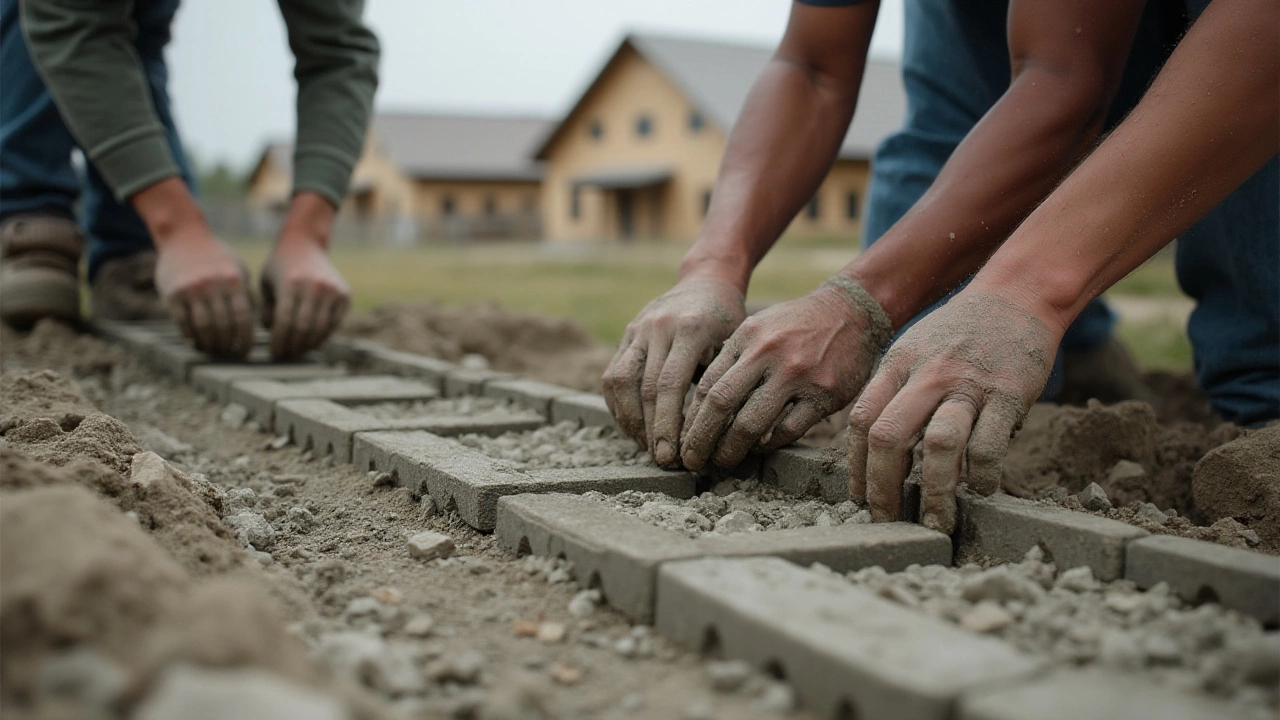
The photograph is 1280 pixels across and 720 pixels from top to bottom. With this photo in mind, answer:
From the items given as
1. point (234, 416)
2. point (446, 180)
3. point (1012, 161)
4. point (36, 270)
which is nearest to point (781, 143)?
point (1012, 161)

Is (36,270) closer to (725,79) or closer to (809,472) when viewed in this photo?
(809,472)

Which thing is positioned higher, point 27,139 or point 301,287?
point 27,139

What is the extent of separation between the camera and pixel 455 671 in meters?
1.27

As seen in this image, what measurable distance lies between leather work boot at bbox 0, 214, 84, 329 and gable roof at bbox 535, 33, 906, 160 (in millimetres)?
17441

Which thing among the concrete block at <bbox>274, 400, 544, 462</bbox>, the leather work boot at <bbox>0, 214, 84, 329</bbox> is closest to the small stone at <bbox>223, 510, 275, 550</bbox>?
the concrete block at <bbox>274, 400, 544, 462</bbox>

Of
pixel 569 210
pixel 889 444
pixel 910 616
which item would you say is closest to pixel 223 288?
pixel 889 444

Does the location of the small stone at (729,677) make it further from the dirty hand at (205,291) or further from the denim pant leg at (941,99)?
the dirty hand at (205,291)

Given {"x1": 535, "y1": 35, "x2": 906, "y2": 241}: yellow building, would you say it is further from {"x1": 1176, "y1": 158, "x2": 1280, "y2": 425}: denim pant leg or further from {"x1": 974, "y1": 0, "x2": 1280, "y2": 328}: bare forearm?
{"x1": 974, "y1": 0, "x2": 1280, "y2": 328}: bare forearm

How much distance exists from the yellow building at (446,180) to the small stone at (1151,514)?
29.7 m

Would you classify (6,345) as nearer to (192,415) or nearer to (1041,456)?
(192,415)

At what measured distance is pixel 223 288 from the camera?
3.53 m

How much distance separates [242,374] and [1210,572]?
292 cm

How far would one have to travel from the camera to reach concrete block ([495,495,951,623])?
4.82 ft

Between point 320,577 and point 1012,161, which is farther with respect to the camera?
point 1012,161
